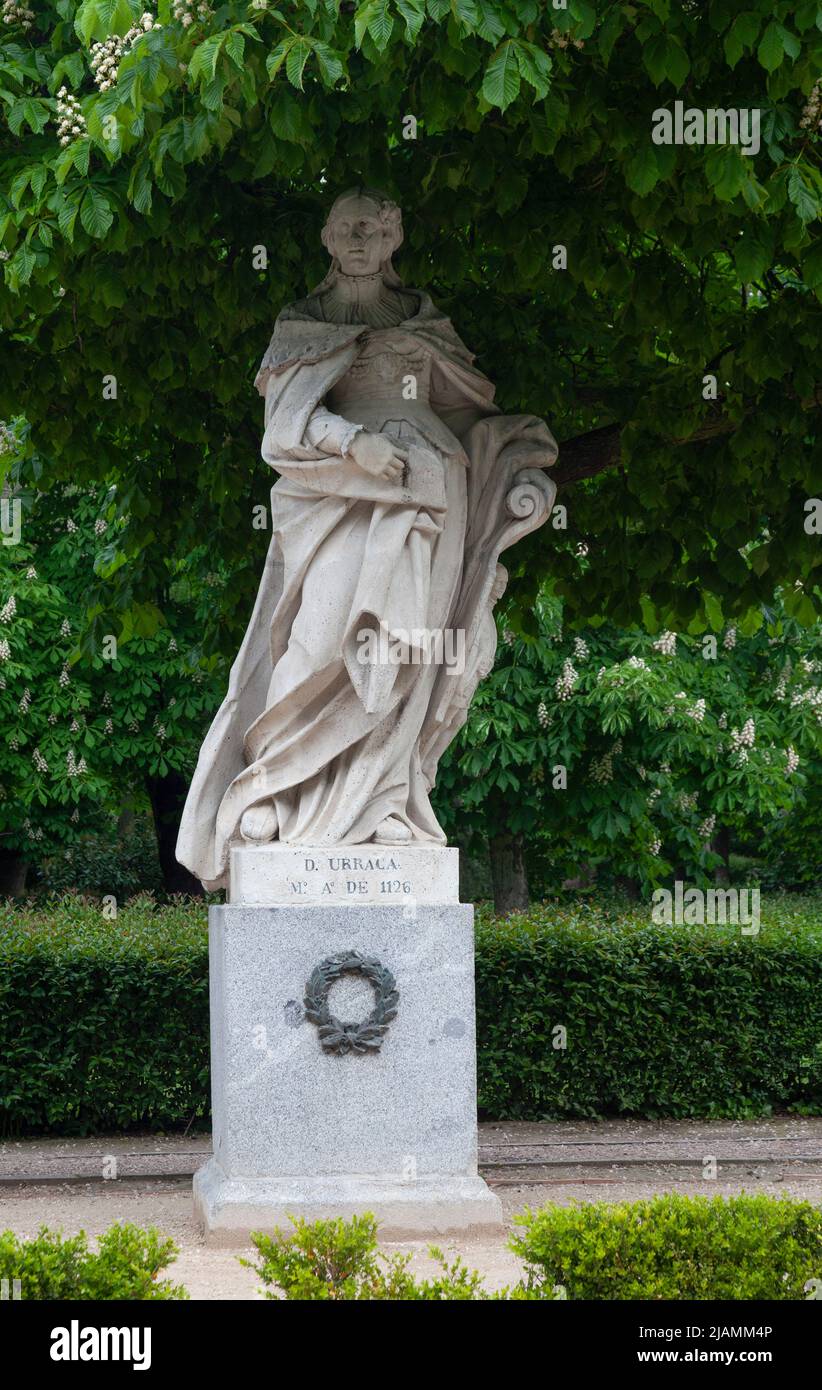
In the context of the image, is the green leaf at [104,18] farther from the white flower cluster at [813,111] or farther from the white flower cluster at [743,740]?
the white flower cluster at [743,740]

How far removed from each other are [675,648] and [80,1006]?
773cm

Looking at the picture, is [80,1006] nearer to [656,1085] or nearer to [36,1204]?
[36,1204]

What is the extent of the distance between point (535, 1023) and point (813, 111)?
6.16 m

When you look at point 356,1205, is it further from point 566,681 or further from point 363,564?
point 566,681

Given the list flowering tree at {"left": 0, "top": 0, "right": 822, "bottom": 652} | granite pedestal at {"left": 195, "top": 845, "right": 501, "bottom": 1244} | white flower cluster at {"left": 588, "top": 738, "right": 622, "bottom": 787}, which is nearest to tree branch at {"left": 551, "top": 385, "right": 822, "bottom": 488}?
flowering tree at {"left": 0, "top": 0, "right": 822, "bottom": 652}

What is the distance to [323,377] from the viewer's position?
7.45 meters

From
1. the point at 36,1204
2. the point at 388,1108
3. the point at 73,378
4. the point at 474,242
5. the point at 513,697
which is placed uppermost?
the point at 474,242

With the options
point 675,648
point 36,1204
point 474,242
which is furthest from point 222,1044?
point 675,648

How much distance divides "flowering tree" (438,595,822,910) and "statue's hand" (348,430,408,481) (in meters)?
7.84

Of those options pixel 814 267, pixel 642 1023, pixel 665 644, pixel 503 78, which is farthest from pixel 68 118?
pixel 665 644

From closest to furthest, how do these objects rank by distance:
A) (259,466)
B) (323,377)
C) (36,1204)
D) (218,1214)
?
1. (218,1214)
2. (323,377)
3. (36,1204)
4. (259,466)

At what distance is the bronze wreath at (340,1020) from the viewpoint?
23.1 feet

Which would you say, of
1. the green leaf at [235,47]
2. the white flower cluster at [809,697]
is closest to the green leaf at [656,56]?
the green leaf at [235,47]

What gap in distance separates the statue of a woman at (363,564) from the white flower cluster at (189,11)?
119cm
